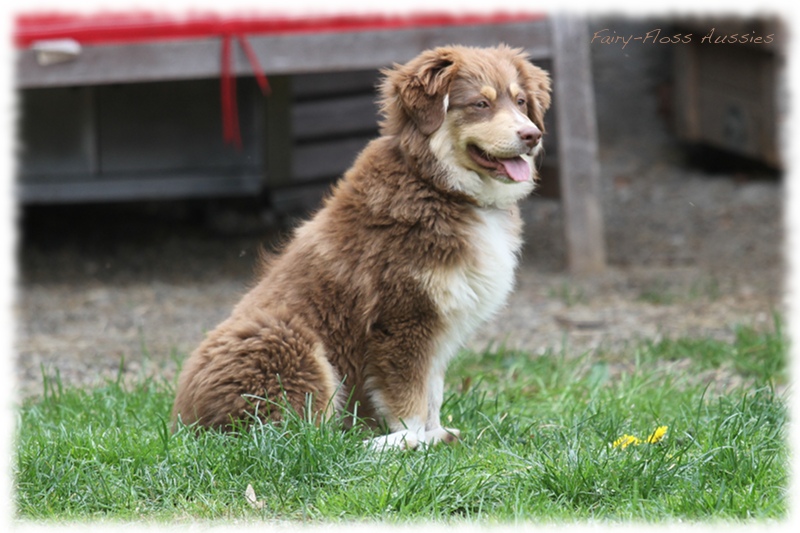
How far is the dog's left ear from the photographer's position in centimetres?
404

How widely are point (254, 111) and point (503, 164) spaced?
4.75 meters

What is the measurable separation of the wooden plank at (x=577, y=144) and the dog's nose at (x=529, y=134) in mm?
3868

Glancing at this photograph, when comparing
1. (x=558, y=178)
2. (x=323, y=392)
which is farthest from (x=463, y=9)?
(x=323, y=392)

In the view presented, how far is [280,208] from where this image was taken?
30.7 ft

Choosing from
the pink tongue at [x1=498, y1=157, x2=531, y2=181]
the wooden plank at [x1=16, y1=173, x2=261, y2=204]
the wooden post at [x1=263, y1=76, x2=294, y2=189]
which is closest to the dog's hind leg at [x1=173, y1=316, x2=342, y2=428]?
the pink tongue at [x1=498, y1=157, x2=531, y2=181]

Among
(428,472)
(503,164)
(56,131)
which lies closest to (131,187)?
(56,131)

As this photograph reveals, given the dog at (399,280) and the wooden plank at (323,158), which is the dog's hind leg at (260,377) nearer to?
the dog at (399,280)

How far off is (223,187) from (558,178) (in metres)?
2.83

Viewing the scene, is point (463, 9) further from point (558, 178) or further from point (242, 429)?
point (242, 429)

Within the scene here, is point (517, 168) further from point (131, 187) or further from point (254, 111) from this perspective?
point (131, 187)

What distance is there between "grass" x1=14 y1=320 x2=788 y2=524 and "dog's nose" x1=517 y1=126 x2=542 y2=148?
112cm

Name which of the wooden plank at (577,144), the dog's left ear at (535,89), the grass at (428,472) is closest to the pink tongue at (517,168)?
the dog's left ear at (535,89)

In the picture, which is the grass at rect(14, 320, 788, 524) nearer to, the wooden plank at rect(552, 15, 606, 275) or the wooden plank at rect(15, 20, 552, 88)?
the wooden plank at rect(15, 20, 552, 88)

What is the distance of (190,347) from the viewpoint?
6.04 meters
